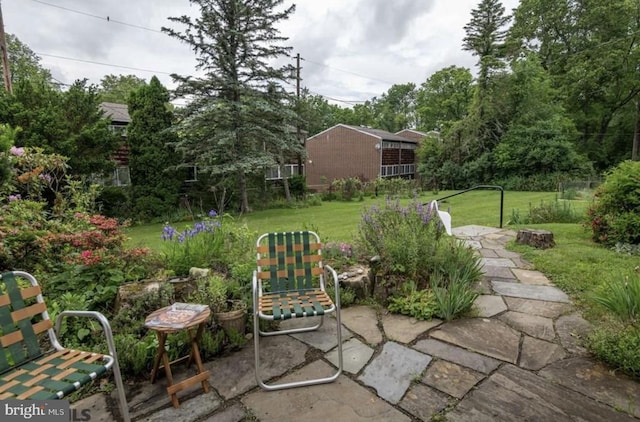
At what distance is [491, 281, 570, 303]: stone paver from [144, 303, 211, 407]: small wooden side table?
3001mm

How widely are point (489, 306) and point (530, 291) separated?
0.73 metres

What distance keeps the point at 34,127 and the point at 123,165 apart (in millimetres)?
4521

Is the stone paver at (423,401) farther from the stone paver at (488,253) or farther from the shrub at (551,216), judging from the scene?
the shrub at (551,216)

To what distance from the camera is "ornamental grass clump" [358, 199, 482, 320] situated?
2.84m

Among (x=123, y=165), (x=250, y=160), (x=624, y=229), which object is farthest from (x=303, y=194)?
(x=624, y=229)

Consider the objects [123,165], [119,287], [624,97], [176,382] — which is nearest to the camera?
[176,382]

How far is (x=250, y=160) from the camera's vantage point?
1082cm

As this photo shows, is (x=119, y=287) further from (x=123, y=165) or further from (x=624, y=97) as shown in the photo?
(x=624, y=97)

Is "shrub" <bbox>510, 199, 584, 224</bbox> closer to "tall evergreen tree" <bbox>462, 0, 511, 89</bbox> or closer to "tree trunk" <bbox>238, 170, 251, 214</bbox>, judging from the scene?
"tree trunk" <bbox>238, 170, 251, 214</bbox>

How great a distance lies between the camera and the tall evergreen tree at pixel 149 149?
1097 cm

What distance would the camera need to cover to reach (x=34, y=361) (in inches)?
64.6

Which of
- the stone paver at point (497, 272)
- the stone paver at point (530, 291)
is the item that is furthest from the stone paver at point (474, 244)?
the stone paver at point (530, 291)

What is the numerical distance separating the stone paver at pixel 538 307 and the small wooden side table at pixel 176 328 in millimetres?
2757

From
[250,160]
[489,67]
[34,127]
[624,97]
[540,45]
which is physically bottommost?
[250,160]
